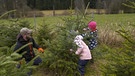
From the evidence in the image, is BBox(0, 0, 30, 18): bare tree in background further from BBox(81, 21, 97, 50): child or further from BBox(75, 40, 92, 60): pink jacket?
BBox(75, 40, 92, 60): pink jacket

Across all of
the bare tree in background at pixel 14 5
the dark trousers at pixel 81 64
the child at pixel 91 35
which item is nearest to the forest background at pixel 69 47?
the dark trousers at pixel 81 64

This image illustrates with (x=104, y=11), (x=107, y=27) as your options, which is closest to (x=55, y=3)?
(x=104, y=11)

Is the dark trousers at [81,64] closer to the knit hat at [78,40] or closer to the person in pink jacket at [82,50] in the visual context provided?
the person in pink jacket at [82,50]

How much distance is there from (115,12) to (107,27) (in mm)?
26513

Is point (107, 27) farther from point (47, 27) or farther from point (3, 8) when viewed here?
point (3, 8)

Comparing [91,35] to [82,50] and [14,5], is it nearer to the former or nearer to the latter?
[82,50]

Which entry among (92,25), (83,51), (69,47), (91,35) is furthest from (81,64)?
(92,25)

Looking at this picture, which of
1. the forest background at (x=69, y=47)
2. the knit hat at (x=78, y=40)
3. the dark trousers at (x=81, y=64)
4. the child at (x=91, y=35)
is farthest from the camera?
the child at (x=91, y=35)

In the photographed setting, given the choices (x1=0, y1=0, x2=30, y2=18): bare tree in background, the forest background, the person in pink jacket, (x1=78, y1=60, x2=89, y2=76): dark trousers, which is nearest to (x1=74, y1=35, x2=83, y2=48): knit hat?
the person in pink jacket

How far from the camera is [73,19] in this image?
22.8 feet

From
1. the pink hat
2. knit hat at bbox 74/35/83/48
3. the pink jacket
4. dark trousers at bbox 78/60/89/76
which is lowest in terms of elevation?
dark trousers at bbox 78/60/89/76

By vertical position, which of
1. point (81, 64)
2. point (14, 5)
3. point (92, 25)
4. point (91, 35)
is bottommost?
point (81, 64)

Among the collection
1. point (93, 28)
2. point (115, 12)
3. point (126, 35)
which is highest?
point (126, 35)

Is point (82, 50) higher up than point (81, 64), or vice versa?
point (82, 50)
